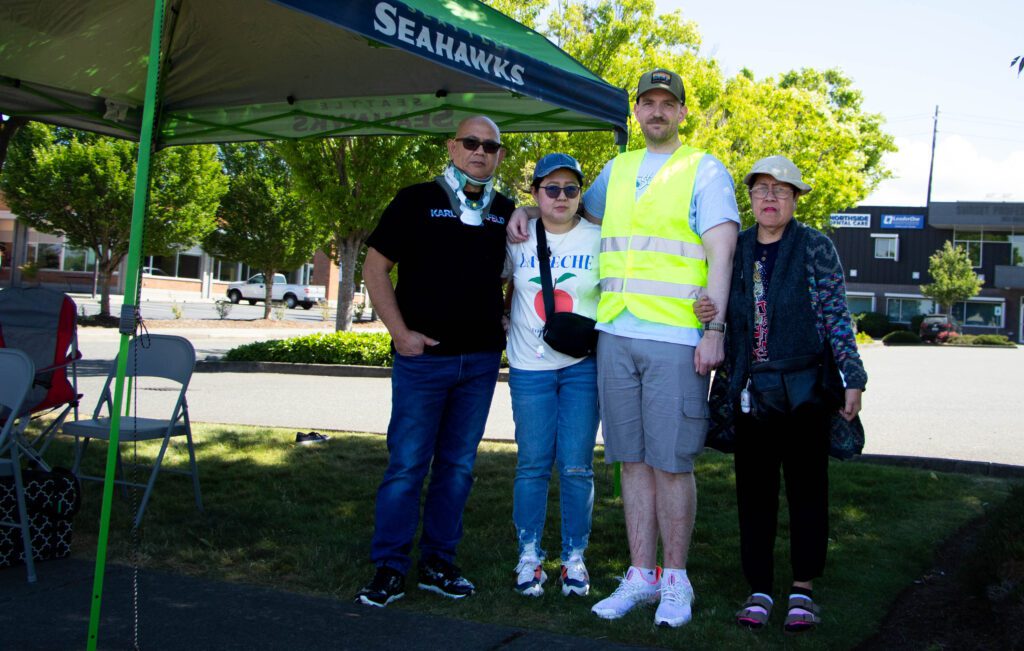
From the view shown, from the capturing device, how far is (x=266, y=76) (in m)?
6.92

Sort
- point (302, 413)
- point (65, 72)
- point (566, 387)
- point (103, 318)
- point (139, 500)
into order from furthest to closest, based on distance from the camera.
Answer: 1. point (103, 318)
2. point (302, 413)
3. point (65, 72)
4. point (139, 500)
5. point (566, 387)

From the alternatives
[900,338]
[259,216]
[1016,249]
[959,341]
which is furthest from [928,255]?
[259,216]

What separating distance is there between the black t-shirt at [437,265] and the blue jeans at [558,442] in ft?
1.14

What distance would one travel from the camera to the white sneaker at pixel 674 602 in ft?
12.0

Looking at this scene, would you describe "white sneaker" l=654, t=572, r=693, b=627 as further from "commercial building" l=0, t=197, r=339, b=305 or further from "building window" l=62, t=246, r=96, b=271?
"building window" l=62, t=246, r=96, b=271

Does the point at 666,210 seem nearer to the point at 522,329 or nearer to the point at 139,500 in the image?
the point at 522,329

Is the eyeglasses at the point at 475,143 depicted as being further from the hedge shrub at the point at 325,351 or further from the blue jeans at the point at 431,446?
the hedge shrub at the point at 325,351

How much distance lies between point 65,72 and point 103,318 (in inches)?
829

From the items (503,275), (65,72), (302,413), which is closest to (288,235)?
(302,413)

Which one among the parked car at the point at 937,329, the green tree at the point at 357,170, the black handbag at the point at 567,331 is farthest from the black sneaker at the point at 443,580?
the parked car at the point at 937,329

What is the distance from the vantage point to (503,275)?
4.12m

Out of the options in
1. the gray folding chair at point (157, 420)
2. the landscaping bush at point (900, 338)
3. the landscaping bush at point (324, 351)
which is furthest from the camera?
the landscaping bush at point (900, 338)

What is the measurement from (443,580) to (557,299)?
4.45ft

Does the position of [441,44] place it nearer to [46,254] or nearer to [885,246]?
[46,254]
